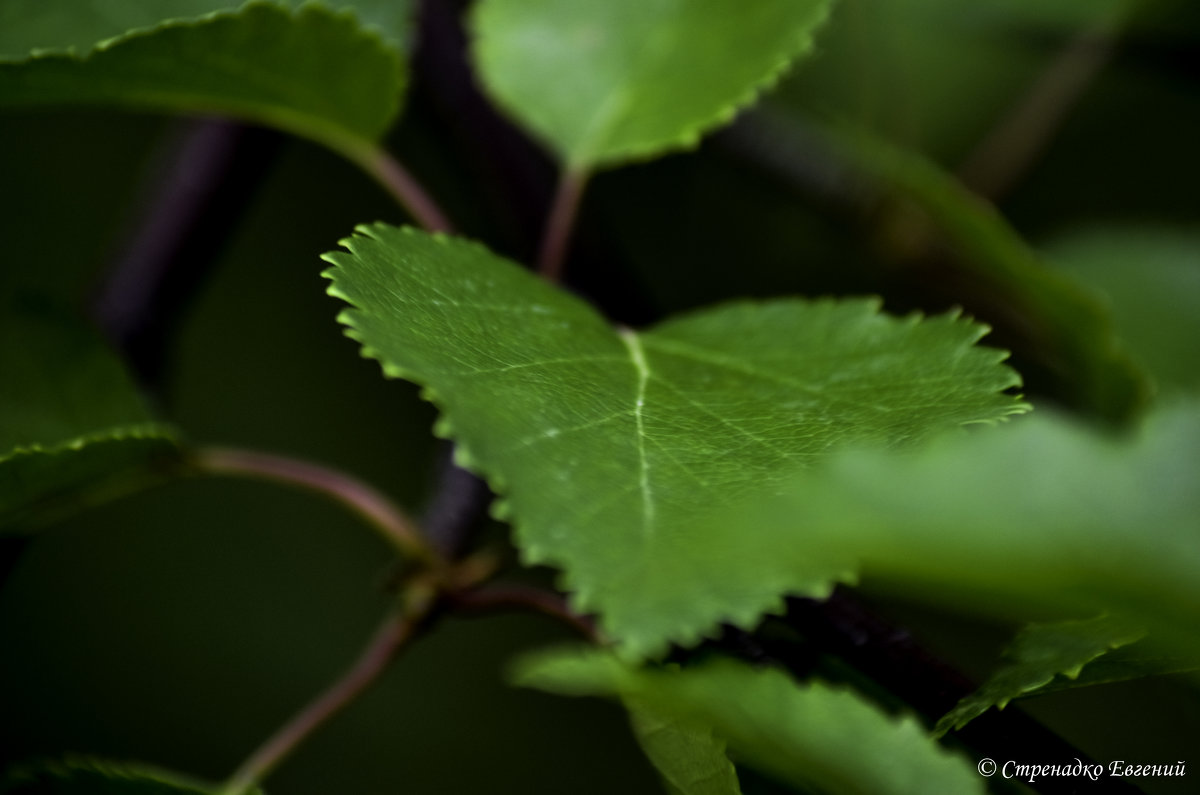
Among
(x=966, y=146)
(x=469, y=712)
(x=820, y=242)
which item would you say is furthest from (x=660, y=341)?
(x=469, y=712)

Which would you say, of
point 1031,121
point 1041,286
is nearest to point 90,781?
point 1041,286

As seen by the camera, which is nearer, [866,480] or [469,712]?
[866,480]

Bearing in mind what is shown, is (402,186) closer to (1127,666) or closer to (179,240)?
(179,240)

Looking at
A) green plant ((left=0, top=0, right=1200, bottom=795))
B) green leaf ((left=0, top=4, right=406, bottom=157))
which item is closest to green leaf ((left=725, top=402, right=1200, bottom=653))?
green plant ((left=0, top=0, right=1200, bottom=795))

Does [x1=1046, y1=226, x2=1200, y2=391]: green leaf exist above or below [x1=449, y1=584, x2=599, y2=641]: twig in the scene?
above

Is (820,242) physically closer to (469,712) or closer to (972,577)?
(469,712)

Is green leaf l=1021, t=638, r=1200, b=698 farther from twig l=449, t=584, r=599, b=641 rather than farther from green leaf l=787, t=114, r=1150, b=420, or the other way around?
green leaf l=787, t=114, r=1150, b=420

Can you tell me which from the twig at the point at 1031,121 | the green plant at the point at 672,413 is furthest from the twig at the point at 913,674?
the twig at the point at 1031,121
